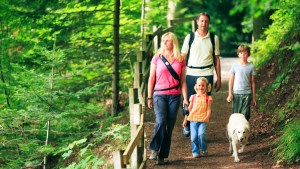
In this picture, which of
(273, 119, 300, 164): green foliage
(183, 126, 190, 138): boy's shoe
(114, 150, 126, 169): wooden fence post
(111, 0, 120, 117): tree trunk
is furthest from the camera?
(111, 0, 120, 117): tree trunk

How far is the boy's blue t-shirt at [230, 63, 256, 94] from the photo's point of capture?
11.1 m

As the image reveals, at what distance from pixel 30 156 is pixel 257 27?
10.2 m

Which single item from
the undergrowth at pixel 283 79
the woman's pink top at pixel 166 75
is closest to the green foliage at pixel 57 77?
the woman's pink top at pixel 166 75

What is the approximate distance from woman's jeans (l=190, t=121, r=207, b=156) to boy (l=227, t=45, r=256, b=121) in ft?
3.33

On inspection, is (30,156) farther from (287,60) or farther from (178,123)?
(287,60)

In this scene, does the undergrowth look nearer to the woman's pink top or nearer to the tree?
the woman's pink top

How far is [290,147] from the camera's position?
30.8 feet

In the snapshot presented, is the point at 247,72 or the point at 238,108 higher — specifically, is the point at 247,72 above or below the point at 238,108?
above

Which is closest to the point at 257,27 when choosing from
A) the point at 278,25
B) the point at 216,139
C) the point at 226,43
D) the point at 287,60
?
the point at 278,25

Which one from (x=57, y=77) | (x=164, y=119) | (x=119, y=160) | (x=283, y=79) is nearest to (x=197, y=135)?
(x=164, y=119)

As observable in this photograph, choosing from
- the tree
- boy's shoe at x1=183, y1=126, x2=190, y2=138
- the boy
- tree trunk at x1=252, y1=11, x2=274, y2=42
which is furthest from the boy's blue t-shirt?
tree trunk at x1=252, y1=11, x2=274, y2=42

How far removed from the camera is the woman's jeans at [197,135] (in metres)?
10.3

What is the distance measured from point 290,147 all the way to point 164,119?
6.75 feet

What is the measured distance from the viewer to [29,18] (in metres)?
14.6
